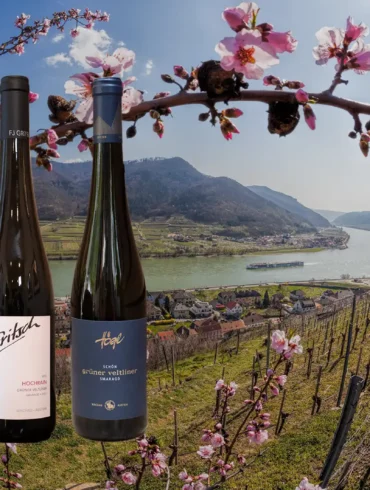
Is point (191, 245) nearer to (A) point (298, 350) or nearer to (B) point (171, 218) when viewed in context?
(B) point (171, 218)

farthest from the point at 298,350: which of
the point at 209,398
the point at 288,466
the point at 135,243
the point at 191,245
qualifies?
the point at 191,245

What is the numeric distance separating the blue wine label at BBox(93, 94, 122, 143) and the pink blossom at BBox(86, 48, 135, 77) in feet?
0.16

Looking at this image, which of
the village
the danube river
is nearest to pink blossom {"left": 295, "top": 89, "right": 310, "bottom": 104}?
the village

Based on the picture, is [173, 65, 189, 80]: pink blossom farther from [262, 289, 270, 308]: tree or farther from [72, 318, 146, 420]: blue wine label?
[262, 289, 270, 308]: tree

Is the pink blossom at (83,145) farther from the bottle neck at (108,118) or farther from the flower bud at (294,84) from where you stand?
the flower bud at (294,84)

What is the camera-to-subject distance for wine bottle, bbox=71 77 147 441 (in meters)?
0.81

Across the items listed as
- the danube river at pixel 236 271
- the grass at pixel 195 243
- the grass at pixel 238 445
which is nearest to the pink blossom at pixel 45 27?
the grass at pixel 238 445

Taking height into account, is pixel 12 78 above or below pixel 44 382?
above

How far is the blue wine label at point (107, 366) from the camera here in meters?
0.81

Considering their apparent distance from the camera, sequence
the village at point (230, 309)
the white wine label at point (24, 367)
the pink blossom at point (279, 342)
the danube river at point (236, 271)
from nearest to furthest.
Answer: the white wine label at point (24, 367)
the pink blossom at point (279, 342)
the village at point (230, 309)
the danube river at point (236, 271)

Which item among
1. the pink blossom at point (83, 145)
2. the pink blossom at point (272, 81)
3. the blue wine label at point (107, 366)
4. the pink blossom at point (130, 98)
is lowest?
the blue wine label at point (107, 366)

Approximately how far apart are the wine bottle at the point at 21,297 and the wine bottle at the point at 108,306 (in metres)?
0.08

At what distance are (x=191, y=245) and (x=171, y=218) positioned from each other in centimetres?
288

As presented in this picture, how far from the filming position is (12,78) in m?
0.91
